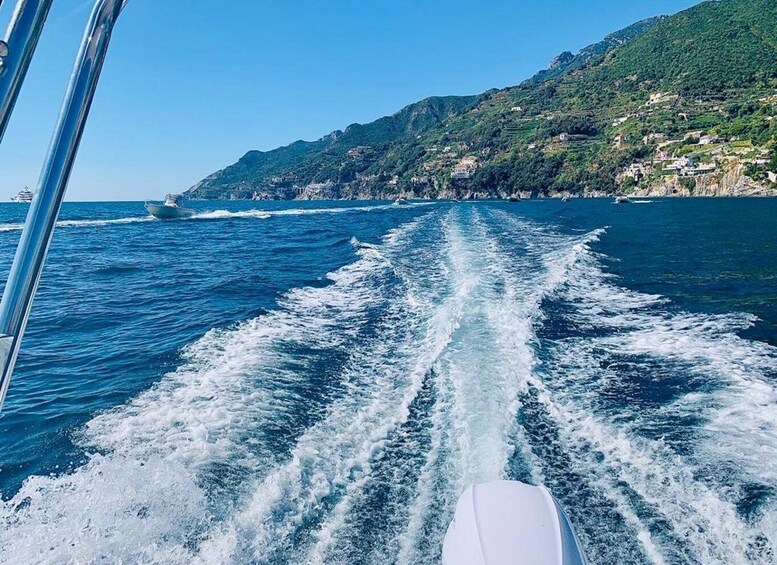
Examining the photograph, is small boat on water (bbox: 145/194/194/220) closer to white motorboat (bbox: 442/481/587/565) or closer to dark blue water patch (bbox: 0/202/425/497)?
dark blue water patch (bbox: 0/202/425/497)

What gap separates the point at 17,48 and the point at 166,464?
5300mm

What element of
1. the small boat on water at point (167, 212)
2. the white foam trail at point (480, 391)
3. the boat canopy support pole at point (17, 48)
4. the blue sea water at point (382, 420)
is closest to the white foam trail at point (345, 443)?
the blue sea water at point (382, 420)

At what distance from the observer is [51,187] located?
1188 mm

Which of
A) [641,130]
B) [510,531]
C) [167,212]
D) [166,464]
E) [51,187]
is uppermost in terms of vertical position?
[641,130]

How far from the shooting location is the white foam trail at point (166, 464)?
4.10 metres

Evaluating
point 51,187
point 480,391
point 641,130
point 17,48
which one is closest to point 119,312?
point 480,391

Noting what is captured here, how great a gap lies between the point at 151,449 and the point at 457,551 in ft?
14.4

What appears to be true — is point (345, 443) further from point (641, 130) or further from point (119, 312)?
point (641, 130)

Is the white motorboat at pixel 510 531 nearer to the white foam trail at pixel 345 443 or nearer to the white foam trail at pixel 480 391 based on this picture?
the white foam trail at pixel 480 391

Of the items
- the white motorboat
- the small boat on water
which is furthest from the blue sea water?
the small boat on water

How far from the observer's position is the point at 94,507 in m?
4.52

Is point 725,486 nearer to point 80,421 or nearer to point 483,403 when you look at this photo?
point 483,403

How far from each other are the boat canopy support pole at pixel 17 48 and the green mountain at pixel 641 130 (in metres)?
90.6

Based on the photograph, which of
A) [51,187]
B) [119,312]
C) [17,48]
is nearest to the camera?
[17,48]
